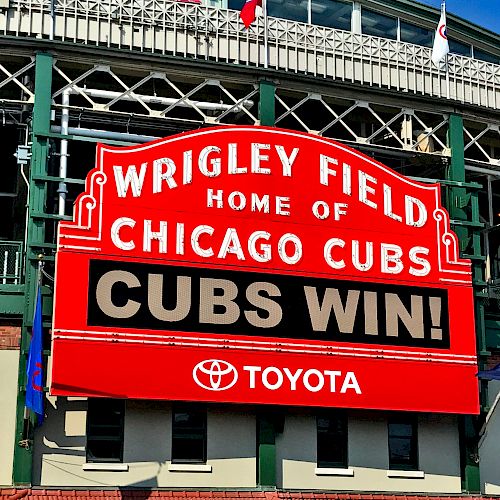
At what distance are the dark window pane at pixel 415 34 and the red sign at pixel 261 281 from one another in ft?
22.6

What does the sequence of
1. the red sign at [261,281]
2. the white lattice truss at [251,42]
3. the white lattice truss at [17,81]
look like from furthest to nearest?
1. the white lattice truss at [251,42]
2. the white lattice truss at [17,81]
3. the red sign at [261,281]

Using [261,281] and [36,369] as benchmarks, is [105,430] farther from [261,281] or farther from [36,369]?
[261,281]

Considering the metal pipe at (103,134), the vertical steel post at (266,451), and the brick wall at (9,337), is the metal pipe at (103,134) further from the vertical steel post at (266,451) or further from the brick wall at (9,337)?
the vertical steel post at (266,451)

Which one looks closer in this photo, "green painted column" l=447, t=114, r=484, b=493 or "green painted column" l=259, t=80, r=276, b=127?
"green painted column" l=447, t=114, r=484, b=493

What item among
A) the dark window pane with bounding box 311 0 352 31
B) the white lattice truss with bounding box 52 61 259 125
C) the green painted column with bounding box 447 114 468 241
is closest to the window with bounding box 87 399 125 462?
the white lattice truss with bounding box 52 61 259 125

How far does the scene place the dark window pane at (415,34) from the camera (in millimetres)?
31000

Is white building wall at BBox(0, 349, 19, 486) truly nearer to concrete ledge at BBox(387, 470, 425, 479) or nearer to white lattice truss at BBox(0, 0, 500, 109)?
white lattice truss at BBox(0, 0, 500, 109)

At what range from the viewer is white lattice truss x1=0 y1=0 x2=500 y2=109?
81.0 ft

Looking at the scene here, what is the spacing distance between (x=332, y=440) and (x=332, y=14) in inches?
497

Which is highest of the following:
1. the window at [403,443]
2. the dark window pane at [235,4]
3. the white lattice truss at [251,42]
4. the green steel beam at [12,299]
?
the dark window pane at [235,4]

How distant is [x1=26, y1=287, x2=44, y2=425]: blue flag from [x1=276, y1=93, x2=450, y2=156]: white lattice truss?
871 cm

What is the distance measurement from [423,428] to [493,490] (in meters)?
2.52

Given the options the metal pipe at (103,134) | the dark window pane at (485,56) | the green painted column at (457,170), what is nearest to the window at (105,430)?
the metal pipe at (103,134)

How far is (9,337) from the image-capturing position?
73.9 ft
